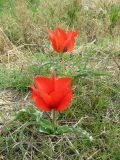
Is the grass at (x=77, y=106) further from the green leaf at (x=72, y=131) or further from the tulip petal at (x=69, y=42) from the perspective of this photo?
the tulip petal at (x=69, y=42)

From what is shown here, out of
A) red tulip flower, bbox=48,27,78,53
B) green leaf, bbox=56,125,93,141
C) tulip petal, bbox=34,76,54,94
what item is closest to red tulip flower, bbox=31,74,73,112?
tulip petal, bbox=34,76,54,94

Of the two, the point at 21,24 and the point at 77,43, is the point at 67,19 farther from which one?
the point at 77,43

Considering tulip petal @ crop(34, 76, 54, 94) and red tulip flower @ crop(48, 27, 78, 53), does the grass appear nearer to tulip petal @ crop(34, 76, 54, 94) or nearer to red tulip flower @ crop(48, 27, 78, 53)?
red tulip flower @ crop(48, 27, 78, 53)

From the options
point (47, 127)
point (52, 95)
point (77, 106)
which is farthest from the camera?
point (77, 106)

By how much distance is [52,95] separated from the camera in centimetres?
204

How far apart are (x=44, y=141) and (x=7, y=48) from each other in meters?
2.08

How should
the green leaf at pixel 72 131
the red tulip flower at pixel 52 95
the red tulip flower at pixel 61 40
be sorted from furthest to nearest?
the red tulip flower at pixel 61 40 < the green leaf at pixel 72 131 < the red tulip flower at pixel 52 95

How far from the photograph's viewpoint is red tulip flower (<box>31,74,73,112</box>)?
2.04 m

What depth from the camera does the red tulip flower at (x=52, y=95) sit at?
6.71 ft

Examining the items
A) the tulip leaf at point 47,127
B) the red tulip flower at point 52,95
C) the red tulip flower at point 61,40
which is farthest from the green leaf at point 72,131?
the red tulip flower at point 61,40

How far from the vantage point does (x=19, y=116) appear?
242cm

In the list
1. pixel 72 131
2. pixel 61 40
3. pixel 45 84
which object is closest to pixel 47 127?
pixel 72 131

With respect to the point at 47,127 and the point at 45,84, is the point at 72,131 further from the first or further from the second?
the point at 45,84

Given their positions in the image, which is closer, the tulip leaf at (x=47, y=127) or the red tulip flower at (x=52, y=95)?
the red tulip flower at (x=52, y=95)
